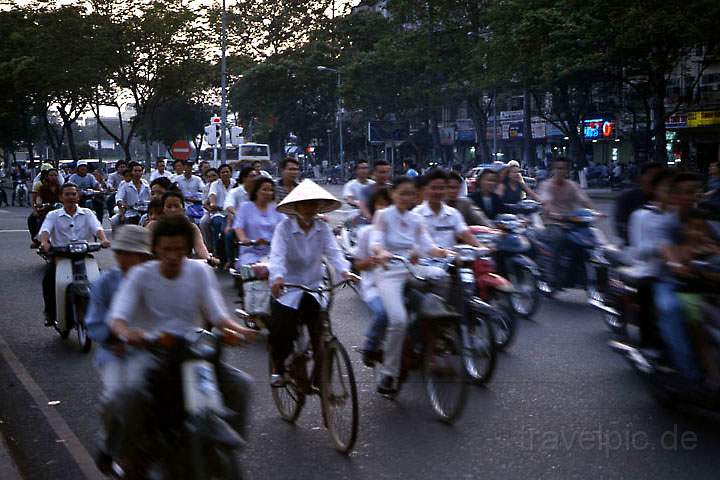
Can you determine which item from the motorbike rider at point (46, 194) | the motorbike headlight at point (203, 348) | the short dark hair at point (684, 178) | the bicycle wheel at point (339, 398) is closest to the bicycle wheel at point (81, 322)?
the bicycle wheel at point (339, 398)

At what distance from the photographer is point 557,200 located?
→ 1221cm

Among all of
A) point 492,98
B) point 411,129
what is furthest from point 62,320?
point 411,129

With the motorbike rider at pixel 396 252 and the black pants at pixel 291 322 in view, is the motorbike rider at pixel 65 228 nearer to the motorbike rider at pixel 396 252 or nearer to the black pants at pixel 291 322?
the motorbike rider at pixel 396 252

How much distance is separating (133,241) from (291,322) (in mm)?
1288

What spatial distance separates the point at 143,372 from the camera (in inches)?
187

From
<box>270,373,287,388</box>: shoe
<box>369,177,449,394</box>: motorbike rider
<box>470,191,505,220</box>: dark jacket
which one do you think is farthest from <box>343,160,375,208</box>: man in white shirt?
<box>270,373,287,388</box>: shoe

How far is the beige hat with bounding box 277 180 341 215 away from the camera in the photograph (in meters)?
6.66

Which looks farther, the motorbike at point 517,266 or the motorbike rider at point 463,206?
the motorbike at point 517,266

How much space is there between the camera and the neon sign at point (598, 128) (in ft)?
171

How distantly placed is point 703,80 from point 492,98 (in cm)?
939

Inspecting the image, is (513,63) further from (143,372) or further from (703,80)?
(143,372)

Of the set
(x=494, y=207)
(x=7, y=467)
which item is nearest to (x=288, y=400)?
(x=7, y=467)

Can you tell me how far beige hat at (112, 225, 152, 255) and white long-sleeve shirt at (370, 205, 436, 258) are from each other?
233cm

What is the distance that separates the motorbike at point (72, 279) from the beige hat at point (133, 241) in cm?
424
